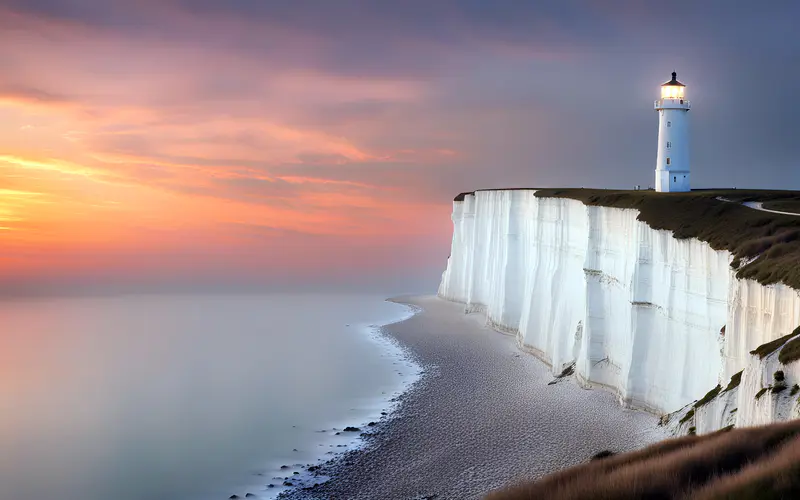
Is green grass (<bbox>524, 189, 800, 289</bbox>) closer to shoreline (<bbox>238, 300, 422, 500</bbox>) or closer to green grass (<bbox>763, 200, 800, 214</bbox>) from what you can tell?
green grass (<bbox>763, 200, 800, 214</bbox>)

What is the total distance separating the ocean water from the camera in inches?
1021

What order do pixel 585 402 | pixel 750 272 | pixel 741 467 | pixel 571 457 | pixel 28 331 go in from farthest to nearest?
pixel 28 331
pixel 585 402
pixel 571 457
pixel 750 272
pixel 741 467

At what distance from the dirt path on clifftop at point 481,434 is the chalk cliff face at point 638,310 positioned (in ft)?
5.97

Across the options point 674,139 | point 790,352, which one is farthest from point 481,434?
point 674,139

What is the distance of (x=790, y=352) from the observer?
16203 mm

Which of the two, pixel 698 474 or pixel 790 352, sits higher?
pixel 790 352

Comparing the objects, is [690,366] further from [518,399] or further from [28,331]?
[28,331]

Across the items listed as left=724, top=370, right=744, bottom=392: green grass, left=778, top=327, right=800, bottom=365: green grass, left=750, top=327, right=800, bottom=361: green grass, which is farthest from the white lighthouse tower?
left=778, top=327, right=800, bottom=365: green grass

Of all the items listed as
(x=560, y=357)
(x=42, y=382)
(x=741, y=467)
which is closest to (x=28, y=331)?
(x=42, y=382)

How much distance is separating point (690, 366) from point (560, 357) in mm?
12575

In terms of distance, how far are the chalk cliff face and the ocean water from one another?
978 centimetres

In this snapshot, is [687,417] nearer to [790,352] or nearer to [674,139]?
[790,352]

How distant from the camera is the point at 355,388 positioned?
3775 centimetres

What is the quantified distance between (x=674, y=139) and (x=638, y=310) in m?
21.2
